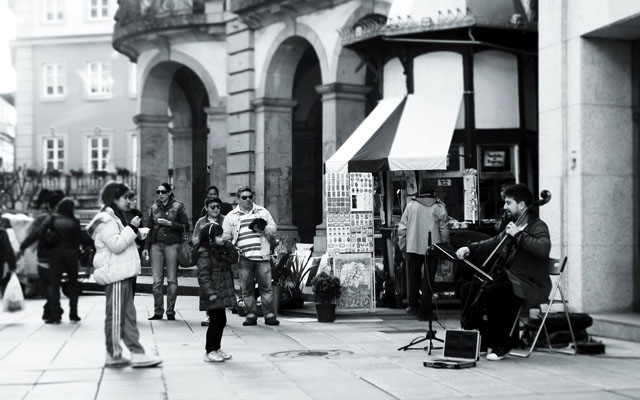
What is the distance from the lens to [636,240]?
13.9m

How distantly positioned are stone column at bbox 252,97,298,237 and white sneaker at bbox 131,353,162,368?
1518 cm

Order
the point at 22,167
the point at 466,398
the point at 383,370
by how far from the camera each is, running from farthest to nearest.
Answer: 1. the point at 22,167
2. the point at 383,370
3. the point at 466,398

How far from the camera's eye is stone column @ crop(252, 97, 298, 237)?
26.0 m

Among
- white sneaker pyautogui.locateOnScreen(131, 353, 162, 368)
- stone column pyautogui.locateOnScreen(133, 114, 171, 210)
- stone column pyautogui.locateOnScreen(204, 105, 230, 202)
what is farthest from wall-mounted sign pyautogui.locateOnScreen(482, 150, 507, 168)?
stone column pyautogui.locateOnScreen(133, 114, 171, 210)

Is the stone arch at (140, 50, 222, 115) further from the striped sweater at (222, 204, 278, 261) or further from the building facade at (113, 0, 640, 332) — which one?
the striped sweater at (222, 204, 278, 261)

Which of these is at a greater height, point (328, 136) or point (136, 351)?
point (328, 136)

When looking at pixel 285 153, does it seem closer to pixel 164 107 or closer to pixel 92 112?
pixel 164 107

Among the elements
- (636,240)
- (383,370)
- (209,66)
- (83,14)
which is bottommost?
(383,370)

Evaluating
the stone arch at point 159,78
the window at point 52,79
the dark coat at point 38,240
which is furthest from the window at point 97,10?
the dark coat at point 38,240

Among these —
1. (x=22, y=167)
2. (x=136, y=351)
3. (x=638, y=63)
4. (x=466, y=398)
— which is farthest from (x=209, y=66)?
(x=22, y=167)

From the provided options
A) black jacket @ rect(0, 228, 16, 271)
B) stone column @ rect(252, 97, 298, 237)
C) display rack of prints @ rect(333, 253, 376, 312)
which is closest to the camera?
black jacket @ rect(0, 228, 16, 271)

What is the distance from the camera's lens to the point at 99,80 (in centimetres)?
5794

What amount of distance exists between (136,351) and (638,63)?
24.9 ft

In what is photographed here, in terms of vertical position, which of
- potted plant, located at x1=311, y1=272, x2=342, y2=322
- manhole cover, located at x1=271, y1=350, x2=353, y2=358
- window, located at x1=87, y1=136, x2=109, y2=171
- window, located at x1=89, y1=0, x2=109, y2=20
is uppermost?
window, located at x1=89, y1=0, x2=109, y2=20
